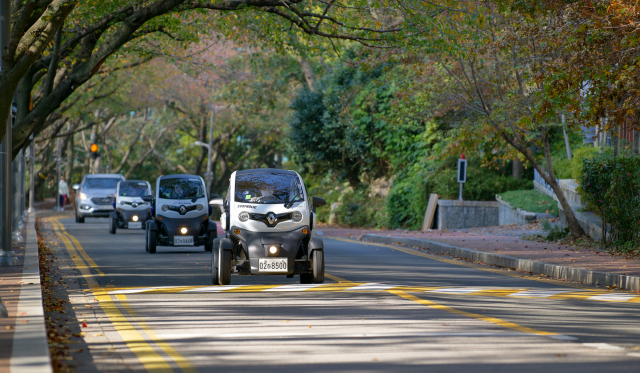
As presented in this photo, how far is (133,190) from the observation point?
28.0 metres

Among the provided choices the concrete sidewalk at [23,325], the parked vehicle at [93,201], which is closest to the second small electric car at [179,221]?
the concrete sidewalk at [23,325]

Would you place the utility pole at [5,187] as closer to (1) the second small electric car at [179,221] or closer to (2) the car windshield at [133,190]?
(1) the second small electric car at [179,221]

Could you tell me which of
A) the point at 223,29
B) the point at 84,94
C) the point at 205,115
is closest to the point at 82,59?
the point at 223,29

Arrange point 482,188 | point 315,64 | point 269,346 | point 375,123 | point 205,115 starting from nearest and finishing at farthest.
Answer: point 269,346
point 482,188
point 375,123
point 315,64
point 205,115

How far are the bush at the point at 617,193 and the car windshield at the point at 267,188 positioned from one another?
8.25 meters

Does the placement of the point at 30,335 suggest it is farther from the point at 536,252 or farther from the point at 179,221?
the point at 536,252

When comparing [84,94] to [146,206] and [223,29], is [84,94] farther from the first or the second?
[223,29]

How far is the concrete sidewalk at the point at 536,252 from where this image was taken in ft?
46.8

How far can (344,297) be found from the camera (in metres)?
11.0

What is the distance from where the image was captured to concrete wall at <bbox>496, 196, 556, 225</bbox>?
26.4 m

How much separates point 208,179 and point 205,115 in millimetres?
4184

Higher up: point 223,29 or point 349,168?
point 223,29

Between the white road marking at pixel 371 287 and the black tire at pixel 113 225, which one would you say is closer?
the white road marking at pixel 371 287

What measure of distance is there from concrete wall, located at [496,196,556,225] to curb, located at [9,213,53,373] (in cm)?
1817
